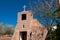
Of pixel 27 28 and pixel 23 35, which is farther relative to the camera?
pixel 23 35

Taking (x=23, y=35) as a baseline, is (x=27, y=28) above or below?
above

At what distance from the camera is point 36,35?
33312 mm

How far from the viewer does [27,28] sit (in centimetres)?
3500

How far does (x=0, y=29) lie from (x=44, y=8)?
27173 millimetres

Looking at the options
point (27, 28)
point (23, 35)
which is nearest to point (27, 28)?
point (27, 28)

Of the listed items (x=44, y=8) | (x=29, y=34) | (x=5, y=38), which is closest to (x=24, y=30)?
(x=29, y=34)

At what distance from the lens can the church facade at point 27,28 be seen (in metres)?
33.2

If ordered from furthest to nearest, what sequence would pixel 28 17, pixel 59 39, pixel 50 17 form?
pixel 28 17 < pixel 50 17 < pixel 59 39

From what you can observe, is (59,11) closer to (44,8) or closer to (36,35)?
(44,8)

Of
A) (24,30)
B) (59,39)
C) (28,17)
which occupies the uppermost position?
(28,17)

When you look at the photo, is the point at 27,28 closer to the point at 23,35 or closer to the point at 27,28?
the point at 27,28

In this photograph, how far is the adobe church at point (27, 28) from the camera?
33259 mm

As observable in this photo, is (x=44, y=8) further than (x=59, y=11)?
Yes

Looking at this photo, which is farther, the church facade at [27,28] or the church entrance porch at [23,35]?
the church entrance porch at [23,35]
